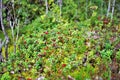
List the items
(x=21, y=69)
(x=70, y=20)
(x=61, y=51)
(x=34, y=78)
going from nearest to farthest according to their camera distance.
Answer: (x=34, y=78) < (x=21, y=69) < (x=61, y=51) < (x=70, y=20)

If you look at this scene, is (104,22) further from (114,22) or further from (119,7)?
(119,7)

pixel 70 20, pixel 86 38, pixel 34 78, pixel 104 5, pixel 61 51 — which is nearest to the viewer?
pixel 34 78

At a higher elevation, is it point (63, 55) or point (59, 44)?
point (59, 44)

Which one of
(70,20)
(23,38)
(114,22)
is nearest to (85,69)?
(23,38)

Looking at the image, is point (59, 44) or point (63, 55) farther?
point (59, 44)

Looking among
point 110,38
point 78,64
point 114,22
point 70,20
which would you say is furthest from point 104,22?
point 78,64

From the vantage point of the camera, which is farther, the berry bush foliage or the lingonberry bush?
the lingonberry bush

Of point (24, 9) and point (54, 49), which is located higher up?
point (24, 9)

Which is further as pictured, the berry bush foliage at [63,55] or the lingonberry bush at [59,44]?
the lingonberry bush at [59,44]

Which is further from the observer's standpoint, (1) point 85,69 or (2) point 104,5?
(2) point 104,5

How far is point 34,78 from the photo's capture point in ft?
33.3

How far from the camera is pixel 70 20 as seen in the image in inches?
649

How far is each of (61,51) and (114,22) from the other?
6.99 meters

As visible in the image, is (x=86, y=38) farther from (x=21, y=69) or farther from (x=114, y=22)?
(x=114, y=22)
